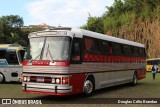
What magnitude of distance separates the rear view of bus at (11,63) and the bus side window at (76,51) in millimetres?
9206

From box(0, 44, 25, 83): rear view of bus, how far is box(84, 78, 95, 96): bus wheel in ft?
27.5

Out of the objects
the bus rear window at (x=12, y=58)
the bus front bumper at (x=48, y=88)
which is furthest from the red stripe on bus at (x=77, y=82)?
the bus rear window at (x=12, y=58)

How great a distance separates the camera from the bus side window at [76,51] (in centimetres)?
1409

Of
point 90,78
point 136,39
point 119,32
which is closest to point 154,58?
point 136,39

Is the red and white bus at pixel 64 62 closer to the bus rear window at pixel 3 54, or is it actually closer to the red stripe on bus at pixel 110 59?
the red stripe on bus at pixel 110 59

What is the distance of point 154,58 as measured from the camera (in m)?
53.1

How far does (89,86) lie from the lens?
1543 cm

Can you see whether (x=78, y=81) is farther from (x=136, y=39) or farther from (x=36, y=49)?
(x=136, y=39)

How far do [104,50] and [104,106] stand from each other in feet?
17.1

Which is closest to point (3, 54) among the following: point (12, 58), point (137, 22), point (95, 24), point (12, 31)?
point (12, 58)

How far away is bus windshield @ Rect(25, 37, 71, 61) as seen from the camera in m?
13.8

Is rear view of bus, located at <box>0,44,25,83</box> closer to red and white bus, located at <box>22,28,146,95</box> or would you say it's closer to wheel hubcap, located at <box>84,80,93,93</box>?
red and white bus, located at <box>22,28,146,95</box>

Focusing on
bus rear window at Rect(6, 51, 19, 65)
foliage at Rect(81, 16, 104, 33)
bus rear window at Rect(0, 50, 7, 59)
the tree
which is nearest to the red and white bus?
bus rear window at Rect(6, 51, 19, 65)

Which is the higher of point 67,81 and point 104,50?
point 104,50
